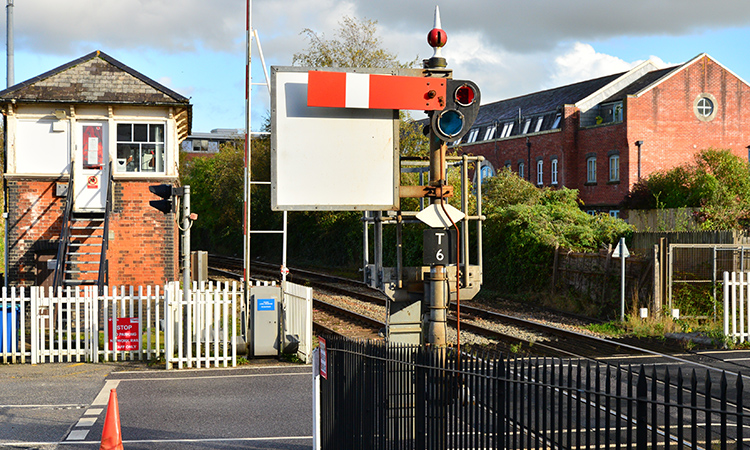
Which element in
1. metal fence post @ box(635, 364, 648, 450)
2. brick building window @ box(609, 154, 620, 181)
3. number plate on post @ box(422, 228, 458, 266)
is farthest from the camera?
brick building window @ box(609, 154, 620, 181)

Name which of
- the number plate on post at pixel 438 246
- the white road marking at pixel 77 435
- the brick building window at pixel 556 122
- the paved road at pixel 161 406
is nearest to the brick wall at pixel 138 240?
the paved road at pixel 161 406

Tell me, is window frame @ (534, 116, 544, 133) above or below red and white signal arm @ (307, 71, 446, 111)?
above

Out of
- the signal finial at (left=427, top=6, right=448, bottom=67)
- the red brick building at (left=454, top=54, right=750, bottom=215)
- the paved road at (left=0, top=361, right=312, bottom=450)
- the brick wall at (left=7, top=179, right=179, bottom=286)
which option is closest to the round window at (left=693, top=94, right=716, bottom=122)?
the red brick building at (left=454, top=54, right=750, bottom=215)

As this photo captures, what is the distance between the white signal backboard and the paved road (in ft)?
9.71

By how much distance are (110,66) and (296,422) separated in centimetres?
1317

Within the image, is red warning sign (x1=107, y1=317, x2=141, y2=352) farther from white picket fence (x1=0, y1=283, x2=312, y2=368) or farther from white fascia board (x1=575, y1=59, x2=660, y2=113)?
white fascia board (x1=575, y1=59, x2=660, y2=113)

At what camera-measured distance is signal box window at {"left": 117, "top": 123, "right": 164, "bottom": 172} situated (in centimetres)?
1845

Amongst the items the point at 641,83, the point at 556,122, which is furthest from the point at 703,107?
the point at 556,122

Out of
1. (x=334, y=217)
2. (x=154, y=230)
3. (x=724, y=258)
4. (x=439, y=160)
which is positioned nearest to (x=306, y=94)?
(x=439, y=160)

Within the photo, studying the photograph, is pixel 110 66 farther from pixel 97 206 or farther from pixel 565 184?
pixel 565 184

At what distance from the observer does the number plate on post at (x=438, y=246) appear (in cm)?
613

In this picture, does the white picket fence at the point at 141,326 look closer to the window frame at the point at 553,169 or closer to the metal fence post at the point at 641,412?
the metal fence post at the point at 641,412

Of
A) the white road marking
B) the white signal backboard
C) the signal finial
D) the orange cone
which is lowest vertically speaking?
the white road marking

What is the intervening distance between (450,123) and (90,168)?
14478 millimetres
